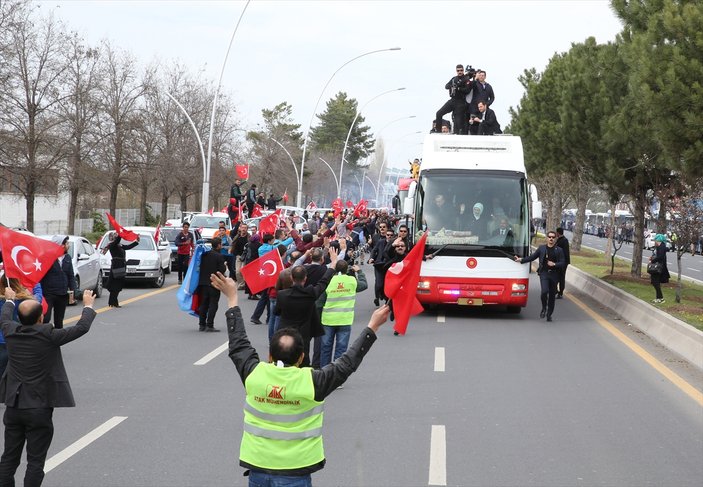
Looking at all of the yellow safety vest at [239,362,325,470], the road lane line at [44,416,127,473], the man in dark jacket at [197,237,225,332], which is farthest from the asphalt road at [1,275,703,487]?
the yellow safety vest at [239,362,325,470]

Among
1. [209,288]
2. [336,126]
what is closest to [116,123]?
[209,288]

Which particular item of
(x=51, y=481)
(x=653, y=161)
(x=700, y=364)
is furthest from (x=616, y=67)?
(x=51, y=481)

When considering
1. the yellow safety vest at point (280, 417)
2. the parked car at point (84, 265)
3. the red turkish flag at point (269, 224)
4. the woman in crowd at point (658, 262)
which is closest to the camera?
the yellow safety vest at point (280, 417)

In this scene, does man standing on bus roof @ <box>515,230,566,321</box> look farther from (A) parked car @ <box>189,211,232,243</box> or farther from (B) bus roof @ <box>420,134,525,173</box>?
(A) parked car @ <box>189,211,232,243</box>

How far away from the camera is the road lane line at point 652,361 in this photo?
12383mm

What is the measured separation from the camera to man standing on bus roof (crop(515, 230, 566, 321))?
2012 cm

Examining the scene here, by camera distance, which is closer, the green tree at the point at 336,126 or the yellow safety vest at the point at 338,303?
the yellow safety vest at the point at 338,303

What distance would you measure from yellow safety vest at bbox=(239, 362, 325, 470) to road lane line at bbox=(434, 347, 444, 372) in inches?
351

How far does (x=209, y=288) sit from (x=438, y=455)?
9.52m

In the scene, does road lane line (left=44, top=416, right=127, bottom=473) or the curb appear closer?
road lane line (left=44, top=416, right=127, bottom=473)

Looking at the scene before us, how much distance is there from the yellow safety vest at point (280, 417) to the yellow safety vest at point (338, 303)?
7.11 m

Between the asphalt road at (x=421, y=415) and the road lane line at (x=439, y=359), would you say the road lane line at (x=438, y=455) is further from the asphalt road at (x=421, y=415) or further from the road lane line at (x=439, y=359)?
the road lane line at (x=439, y=359)

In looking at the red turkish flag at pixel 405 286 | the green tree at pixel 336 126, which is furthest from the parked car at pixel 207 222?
the green tree at pixel 336 126

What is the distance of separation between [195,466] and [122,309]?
13.5m
